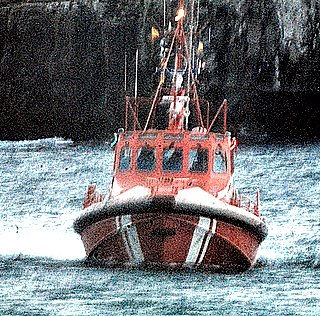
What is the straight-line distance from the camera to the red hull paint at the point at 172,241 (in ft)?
111

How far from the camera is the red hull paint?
111 ft

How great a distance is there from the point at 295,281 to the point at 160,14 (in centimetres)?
6188

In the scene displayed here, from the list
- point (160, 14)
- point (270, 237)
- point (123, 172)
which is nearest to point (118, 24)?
point (160, 14)

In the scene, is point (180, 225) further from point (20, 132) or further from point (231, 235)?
point (20, 132)

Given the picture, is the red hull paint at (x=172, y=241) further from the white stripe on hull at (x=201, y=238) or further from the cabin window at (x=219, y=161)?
the cabin window at (x=219, y=161)

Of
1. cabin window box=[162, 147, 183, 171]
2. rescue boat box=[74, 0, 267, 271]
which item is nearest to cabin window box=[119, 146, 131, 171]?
rescue boat box=[74, 0, 267, 271]

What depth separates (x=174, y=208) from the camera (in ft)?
109

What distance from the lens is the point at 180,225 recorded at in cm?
3375

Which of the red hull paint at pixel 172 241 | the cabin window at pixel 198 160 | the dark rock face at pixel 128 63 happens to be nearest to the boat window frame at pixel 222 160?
the cabin window at pixel 198 160

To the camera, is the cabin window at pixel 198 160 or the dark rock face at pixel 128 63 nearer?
the cabin window at pixel 198 160

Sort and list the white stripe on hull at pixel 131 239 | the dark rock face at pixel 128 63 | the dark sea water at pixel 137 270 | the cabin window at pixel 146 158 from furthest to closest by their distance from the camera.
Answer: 1. the dark rock face at pixel 128 63
2. the cabin window at pixel 146 158
3. the white stripe on hull at pixel 131 239
4. the dark sea water at pixel 137 270

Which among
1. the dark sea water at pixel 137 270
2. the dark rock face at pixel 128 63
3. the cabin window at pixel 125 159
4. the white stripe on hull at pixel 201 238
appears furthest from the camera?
the dark rock face at pixel 128 63

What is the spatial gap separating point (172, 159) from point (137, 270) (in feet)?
10.1

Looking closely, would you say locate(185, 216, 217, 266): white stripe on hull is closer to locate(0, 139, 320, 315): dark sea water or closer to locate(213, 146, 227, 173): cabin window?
locate(0, 139, 320, 315): dark sea water
